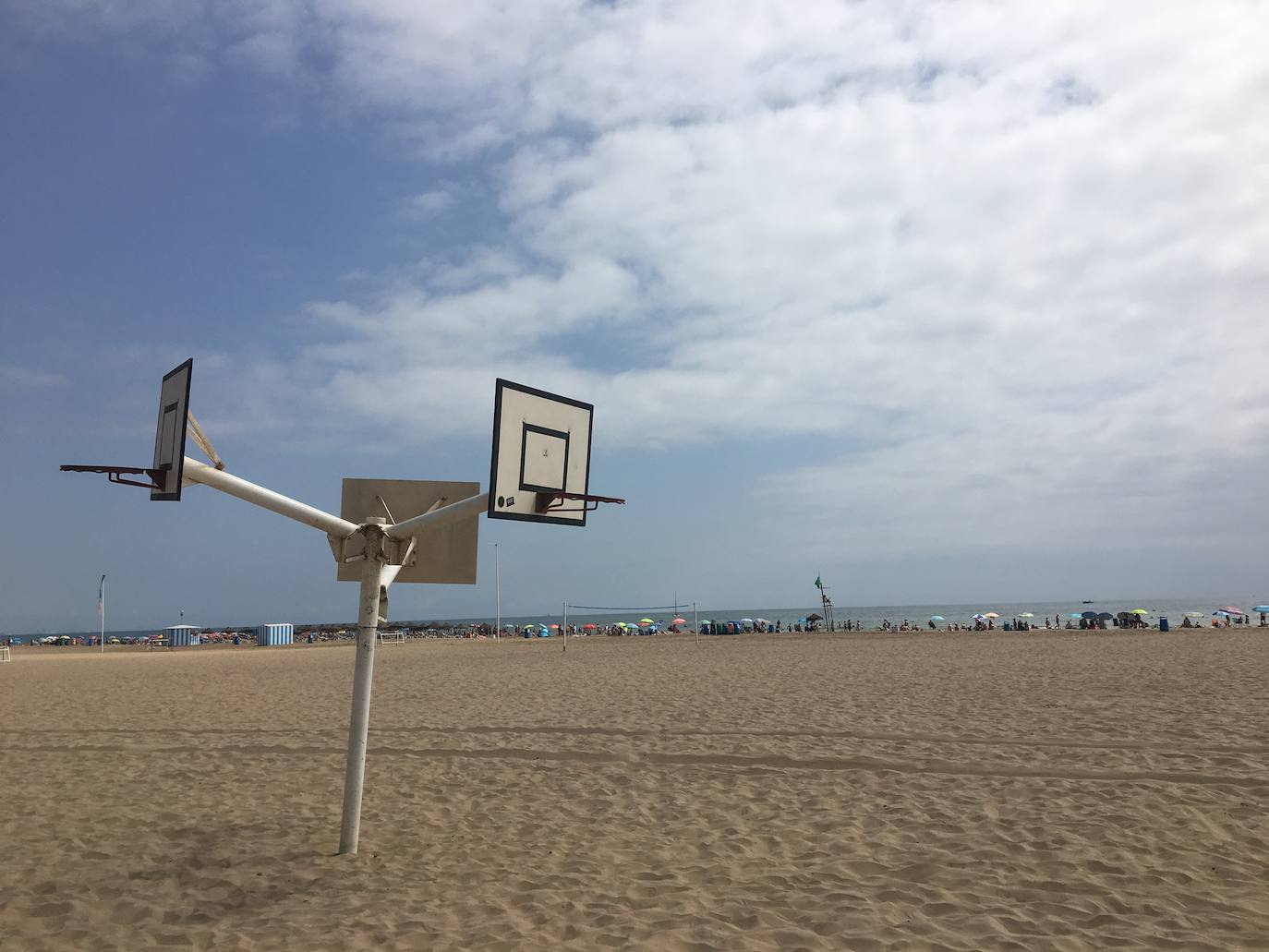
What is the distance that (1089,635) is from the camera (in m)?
38.5

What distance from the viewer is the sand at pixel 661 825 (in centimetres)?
520

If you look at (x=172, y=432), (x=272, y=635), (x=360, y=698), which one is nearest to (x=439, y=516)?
(x=360, y=698)

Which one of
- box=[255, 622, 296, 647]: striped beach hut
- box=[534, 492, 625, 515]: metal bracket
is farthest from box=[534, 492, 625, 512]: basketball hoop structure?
box=[255, 622, 296, 647]: striped beach hut

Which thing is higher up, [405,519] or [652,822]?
[405,519]

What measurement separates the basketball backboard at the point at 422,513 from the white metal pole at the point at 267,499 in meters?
0.42

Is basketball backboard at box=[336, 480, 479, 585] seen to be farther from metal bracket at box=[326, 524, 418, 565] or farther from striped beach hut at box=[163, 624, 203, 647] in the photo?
striped beach hut at box=[163, 624, 203, 647]

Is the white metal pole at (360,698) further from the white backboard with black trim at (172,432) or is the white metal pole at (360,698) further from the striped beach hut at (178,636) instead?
the striped beach hut at (178,636)

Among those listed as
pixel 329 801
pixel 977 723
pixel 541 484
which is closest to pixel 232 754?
pixel 329 801

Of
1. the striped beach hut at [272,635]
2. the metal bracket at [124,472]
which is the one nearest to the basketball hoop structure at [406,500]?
the metal bracket at [124,472]

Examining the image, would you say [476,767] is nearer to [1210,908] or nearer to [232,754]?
[232,754]

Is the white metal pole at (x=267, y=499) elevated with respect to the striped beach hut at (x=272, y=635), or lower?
elevated

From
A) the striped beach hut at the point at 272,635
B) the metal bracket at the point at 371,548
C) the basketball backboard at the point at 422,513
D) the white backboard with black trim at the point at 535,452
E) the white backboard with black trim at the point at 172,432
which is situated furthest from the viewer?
the striped beach hut at the point at 272,635

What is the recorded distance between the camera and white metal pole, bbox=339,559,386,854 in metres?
6.38

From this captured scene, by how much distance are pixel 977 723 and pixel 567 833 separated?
23.9ft
